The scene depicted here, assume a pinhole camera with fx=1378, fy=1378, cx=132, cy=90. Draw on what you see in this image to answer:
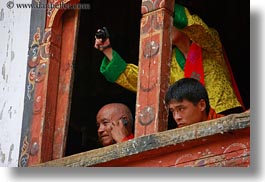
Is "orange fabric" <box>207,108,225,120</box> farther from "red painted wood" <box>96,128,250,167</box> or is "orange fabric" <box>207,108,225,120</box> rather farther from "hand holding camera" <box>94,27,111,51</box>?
"hand holding camera" <box>94,27,111,51</box>

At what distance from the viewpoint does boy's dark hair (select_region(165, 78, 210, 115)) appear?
3641 mm

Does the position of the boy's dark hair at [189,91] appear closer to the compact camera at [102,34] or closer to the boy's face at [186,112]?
the boy's face at [186,112]

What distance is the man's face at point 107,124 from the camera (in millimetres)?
3930

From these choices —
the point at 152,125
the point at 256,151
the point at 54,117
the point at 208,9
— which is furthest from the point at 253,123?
the point at 208,9

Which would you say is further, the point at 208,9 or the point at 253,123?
the point at 208,9

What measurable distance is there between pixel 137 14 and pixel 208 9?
283 mm

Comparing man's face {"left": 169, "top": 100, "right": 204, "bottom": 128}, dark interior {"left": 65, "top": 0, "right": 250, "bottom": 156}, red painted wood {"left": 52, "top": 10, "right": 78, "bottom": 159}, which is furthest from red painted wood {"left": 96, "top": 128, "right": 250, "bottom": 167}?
dark interior {"left": 65, "top": 0, "right": 250, "bottom": 156}

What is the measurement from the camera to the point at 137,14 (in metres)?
4.48

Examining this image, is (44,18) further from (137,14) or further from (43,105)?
(137,14)

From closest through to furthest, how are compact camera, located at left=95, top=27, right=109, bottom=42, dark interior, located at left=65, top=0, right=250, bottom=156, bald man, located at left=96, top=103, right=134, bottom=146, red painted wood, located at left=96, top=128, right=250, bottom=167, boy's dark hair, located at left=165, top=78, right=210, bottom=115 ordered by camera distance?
red painted wood, located at left=96, top=128, right=250, bottom=167 < boy's dark hair, located at left=165, top=78, right=210, bottom=115 < compact camera, located at left=95, top=27, right=109, bottom=42 < bald man, located at left=96, top=103, right=134, bottom=146 < dark interior, located at left=65, top=0, right=250, bottom=156

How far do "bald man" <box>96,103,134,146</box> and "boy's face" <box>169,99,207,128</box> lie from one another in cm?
29

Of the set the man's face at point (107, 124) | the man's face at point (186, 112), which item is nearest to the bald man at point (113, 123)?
the man's face at point (107, 124)

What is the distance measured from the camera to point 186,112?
365 cm

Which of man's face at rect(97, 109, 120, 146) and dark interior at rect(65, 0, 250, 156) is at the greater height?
dark interior at rect(65, 0, 250, 156)
